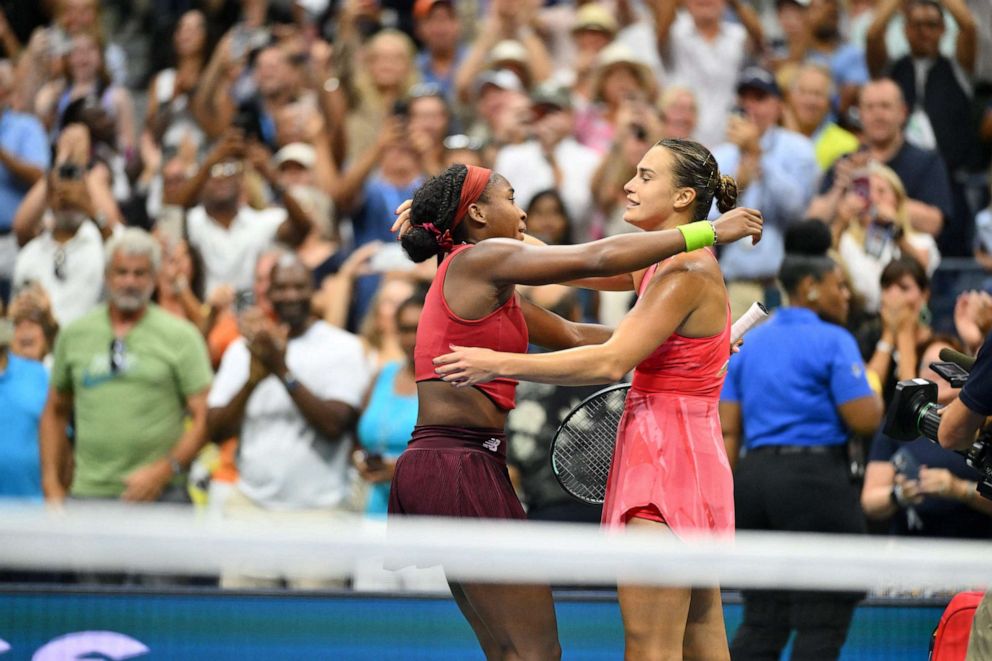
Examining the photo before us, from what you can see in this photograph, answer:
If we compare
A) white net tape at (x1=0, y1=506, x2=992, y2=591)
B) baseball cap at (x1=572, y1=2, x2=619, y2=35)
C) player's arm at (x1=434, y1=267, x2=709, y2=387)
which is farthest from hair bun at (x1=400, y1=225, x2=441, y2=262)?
baseball cap at (x1=572, y1=2, x2=619, y2=35)

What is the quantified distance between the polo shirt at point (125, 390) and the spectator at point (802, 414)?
2.75 meters

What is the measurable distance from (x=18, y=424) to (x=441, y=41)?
13.3 feet

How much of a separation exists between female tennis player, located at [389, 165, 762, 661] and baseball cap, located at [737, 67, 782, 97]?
180 inches

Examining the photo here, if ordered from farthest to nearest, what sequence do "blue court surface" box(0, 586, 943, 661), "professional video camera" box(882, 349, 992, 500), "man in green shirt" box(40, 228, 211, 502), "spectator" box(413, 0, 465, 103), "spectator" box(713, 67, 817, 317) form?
"spectator" box(413, 0, 465, 103)
"spectator" box(713, 67, 817, 317)
"man in green shirt" box(40, 228, 211, 502)
"blue court surface" box(0, 586, 943, 661)
"professional video camera" box(882, 349, 992, 500)

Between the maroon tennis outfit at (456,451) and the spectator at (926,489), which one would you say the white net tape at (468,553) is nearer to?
the maroon tennis outfit at (456,451)

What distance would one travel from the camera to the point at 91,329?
23.6 ft

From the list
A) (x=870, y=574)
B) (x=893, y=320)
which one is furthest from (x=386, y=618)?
(x=893, y=320)

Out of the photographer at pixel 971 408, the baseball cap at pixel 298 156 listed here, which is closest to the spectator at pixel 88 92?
the baseball cap at pixel 298 156

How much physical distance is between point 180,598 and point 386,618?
0.77 metres

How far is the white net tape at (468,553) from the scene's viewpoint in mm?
2705

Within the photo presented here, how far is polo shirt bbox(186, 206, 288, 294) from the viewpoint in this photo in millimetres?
8438

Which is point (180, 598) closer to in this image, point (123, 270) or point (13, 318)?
point (123, 270)

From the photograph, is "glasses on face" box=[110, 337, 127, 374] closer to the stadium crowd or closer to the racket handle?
the stadium crowd

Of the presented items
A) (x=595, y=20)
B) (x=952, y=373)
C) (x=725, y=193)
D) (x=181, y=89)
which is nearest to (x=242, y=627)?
(x=725, y=193)
